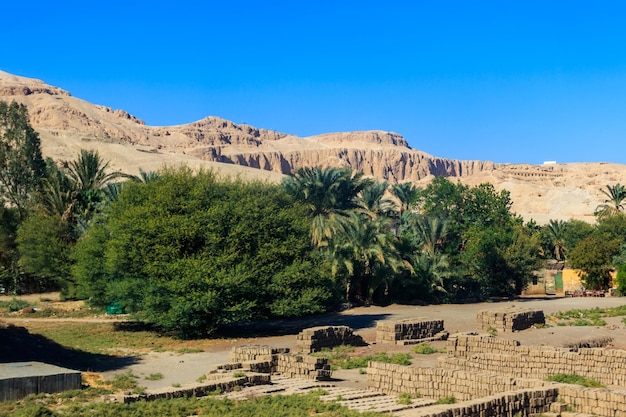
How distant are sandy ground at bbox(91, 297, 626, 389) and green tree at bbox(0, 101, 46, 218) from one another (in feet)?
93.6

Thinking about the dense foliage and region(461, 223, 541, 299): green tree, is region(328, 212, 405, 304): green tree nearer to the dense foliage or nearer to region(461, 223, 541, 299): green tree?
the dense foliage

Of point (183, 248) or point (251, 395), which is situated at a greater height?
point (183, 248)

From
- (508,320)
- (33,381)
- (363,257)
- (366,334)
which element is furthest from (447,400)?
(363,257)

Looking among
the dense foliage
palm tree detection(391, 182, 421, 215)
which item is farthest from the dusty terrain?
palm tree detection(391, 182, 421, 215)

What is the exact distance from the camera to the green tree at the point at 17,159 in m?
52.3

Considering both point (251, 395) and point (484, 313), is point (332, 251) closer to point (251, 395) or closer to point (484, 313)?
point (484, 313)

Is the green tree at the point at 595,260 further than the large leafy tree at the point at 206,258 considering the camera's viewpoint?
Yes

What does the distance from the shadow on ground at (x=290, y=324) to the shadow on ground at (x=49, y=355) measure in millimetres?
6869

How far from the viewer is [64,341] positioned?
86.2 ft

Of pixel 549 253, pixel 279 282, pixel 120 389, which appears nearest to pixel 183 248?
pixel 279 282

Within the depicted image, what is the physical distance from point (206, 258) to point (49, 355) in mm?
7774

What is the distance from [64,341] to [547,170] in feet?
478

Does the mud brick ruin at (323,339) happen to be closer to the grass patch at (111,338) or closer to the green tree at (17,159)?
the grass patch at (111,338)

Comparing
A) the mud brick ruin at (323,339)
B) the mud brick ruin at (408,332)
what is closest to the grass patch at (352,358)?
the mud brick ruin at (323,339)
